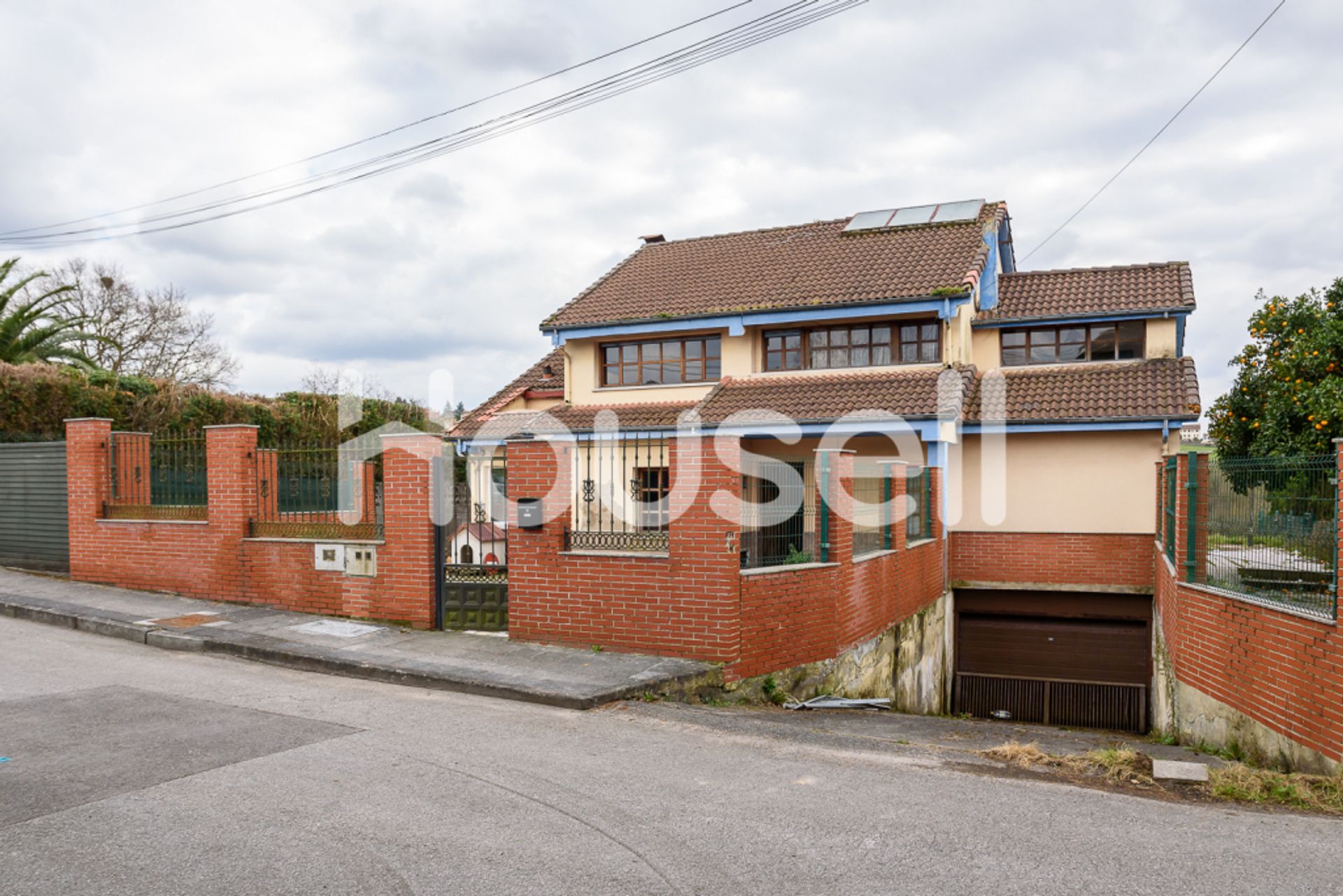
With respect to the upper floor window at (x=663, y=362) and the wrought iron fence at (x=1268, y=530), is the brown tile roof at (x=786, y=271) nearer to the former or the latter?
the upper floor window at (x=663, y=362)

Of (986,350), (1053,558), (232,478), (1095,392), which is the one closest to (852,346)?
(986,350)

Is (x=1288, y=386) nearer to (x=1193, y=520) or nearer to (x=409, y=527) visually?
(x=1193, y=520)

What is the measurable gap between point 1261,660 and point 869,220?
1688 cm

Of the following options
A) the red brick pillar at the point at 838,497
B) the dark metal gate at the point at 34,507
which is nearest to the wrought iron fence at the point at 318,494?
the dark metal gate at the point at 34,507

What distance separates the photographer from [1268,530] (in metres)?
7.26

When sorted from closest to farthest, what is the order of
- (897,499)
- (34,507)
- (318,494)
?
(318,494) → (897,499) → (34,507)

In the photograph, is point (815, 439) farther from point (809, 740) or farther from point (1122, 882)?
point (1122, 882)

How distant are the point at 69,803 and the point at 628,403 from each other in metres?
15.9

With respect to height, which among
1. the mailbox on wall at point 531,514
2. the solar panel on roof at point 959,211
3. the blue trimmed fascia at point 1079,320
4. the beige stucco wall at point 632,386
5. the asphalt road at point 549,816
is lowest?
the asphalt road at point 549,816

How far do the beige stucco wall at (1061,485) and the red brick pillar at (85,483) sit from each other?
1397 cm

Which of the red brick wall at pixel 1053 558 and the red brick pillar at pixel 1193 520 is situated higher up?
the red brick pillar at pixel 1193 520

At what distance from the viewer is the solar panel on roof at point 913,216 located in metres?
21.3

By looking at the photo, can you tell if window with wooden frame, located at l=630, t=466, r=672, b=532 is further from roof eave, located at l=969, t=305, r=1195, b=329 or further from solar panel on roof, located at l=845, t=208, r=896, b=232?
solar panel on roof, located at l=845, t=208, r=896, b=232

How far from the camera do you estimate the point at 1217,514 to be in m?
8.48
